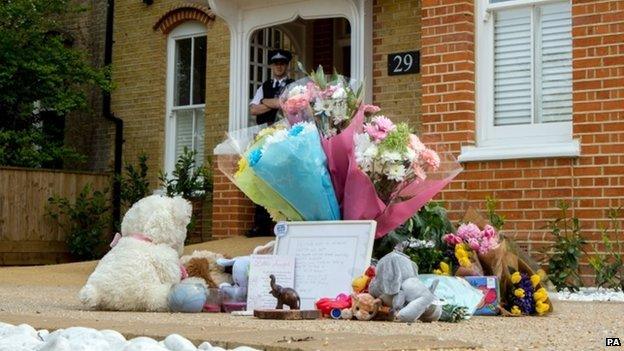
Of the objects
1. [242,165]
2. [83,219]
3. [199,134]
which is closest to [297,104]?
[242,165]

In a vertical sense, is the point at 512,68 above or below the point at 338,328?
above

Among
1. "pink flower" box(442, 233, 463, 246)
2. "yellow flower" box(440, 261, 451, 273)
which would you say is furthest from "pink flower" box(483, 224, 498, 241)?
"yellow flower" box(440, 261, 451, 273)

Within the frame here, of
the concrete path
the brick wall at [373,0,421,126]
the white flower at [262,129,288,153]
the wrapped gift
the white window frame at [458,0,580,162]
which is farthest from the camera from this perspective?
the brick wall at [373,0,421,126]

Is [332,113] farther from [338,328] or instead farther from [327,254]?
[338,328]

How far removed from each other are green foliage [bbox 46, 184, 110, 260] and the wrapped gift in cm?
898

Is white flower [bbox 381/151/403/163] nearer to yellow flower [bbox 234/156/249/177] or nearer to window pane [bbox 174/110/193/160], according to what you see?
yellow flower [bbox 234/156/249/177]

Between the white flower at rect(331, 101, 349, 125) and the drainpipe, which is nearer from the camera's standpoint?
the white flower at rect(331, 101, 349, 125)

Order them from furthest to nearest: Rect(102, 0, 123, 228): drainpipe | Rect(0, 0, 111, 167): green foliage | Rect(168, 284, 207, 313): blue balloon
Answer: Rect(102, 0, 123, 228): drainpipe → Rect(0, 0, 111, 167): green foliage → Rect(168, 284, 207, 313): blue balloon

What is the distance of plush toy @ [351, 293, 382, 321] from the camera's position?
232 inches

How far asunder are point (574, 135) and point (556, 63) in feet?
2.66

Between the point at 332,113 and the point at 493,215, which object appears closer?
the point at 332,113

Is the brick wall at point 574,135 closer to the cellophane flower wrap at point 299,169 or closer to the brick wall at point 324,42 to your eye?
the cellophane flower wrap at point 299,169

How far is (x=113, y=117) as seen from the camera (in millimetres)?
15680

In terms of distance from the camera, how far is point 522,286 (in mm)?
6832
